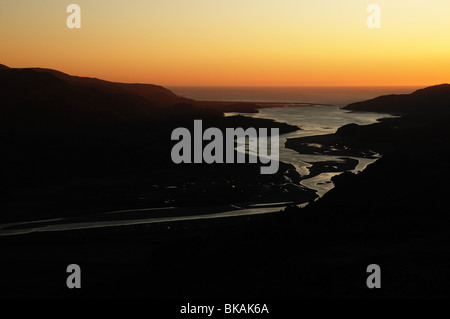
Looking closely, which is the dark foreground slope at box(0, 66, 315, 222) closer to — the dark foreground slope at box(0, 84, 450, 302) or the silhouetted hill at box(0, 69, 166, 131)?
the silhouetted hill at box(0, 69, 166, 131)

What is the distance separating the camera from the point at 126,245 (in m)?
30.3

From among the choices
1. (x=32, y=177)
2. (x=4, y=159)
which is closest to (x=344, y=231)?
(x=32, y=177)

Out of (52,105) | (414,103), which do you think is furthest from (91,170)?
(414,103)

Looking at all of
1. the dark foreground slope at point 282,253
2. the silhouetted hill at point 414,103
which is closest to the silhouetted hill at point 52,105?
the dark foreground slope at point 282,253

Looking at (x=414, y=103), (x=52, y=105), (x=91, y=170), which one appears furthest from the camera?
(x=414, y=103)

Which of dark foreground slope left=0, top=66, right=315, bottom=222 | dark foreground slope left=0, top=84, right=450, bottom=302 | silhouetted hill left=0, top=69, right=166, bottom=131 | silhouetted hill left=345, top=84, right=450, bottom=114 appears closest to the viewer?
dark foreground slope left=0, top=84, right=450, bottom=302

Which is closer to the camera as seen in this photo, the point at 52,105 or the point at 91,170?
the point at 91,170

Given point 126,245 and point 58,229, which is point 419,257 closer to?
point 126,245

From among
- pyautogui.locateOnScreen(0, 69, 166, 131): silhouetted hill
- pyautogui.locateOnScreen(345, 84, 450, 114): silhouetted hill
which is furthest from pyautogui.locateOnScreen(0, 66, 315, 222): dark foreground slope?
pyautogui.locateOnScreen(345, 84, 450, 114): silhouetted hill

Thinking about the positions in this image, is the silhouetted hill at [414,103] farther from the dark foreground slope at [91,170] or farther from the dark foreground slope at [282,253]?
the dark foreground slope at [282,253]

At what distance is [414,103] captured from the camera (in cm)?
15612

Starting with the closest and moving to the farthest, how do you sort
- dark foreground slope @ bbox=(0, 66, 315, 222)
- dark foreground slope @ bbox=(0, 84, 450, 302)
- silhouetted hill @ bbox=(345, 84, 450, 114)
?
dark foreground slope @ bbox=(0, 84, 450, 302), dark foreground slope @ bbox=(0, 66, 315, 222), silhouetted hill @ bbox=(345, 84, 450, 114)

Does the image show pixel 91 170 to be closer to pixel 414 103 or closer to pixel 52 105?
pixel 52 105

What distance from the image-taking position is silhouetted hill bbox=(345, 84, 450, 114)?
14662cm
